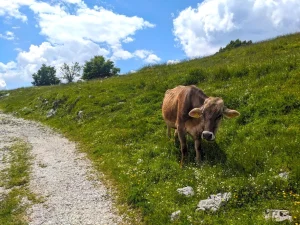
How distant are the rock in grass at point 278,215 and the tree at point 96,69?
314ft

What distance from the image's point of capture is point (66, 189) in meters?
13.5

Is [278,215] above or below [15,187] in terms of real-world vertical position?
below

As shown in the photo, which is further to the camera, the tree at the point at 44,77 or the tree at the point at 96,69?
the tree at the point at 44,77

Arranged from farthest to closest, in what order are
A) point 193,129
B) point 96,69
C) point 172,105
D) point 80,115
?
1. point 96,69
2. point 80,115
3. point 172,105
4. point 193,129

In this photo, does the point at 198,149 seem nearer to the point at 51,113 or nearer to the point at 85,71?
the point at 51,113

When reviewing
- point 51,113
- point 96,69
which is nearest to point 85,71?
point 96,69

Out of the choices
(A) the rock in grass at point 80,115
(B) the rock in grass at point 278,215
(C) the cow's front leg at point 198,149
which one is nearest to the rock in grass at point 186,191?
(C) the cow's front leg at point 198,149

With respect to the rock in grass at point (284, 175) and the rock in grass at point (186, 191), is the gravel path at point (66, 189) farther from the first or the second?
the rock in grass at point (284, 175)

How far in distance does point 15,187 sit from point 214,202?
9.35 m

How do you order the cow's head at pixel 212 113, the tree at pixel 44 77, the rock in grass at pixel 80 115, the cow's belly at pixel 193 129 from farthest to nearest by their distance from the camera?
1. the tree at pixel 44 77
2. the rock in grass at pixel 80 115
3. the cow's belly at pixel 193 129
4. the cow's head at pixel 212 113

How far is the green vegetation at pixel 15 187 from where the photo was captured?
1118 centimetres

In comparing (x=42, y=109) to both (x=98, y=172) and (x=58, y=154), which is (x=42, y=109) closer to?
(x=58, y=154)

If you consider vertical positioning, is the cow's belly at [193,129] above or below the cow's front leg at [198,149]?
above

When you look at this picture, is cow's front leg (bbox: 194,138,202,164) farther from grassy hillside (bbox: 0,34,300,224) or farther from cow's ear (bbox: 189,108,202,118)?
cow's ear (bbox: 189,108,202,118)
